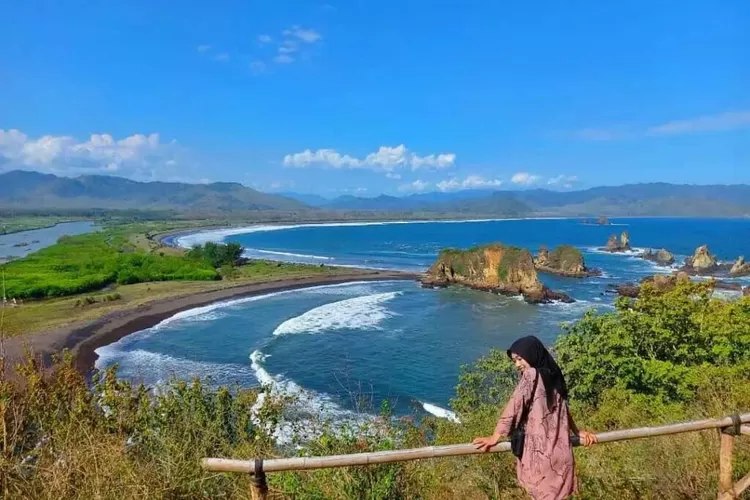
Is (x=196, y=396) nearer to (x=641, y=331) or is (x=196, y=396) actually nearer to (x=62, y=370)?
(x=62, y=370)

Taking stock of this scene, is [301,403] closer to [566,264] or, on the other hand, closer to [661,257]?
[566,264]

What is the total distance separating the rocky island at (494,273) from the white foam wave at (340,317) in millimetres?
12836

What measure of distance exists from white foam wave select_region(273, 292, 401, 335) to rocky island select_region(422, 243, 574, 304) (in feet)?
42.1

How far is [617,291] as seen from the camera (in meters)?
51.1

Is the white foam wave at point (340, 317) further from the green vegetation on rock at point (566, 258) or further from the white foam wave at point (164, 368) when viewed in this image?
the green vegetation on rock at point (566, 258)

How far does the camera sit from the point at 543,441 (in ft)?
11.7

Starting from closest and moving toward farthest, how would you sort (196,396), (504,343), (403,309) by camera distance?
(196,396)
(504,343)
(403,309)

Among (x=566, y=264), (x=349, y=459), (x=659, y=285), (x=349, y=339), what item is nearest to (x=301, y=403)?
(x=349, y=339)

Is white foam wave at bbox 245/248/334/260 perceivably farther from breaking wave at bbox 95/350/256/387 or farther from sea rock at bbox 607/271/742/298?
breaking wave at bbox 95/350/256/387

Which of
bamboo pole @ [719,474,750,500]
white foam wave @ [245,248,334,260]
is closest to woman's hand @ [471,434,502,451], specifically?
bamboo pole @ [719,474,750,500]

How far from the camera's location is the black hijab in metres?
3.52

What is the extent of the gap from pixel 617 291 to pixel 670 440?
50.0 meters

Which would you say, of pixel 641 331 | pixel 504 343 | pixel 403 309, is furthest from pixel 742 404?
pixel 403 309

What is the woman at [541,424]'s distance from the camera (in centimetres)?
353
